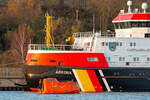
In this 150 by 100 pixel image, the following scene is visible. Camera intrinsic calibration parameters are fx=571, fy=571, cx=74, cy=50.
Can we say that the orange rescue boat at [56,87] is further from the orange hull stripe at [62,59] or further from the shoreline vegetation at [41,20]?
the shoreline vegetation at [41,20]

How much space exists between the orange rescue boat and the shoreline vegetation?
41.4 feet

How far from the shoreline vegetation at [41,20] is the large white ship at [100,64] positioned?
12021 mm

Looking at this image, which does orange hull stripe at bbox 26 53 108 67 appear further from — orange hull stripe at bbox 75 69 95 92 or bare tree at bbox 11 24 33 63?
bare tree at bbox 11 24 33 63

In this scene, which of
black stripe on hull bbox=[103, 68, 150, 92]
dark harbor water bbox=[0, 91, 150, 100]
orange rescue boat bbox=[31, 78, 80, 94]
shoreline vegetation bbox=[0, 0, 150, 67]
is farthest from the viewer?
shoreline vegetation bbox=[0, 0, 150, 67]

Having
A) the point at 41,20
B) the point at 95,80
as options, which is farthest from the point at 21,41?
the point at 95,80

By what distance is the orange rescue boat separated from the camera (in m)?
45.8

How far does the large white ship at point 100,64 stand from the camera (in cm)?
4650

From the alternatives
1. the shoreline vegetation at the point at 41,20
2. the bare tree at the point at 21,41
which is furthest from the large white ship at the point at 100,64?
the shoreline vegetation at the point at 41,20

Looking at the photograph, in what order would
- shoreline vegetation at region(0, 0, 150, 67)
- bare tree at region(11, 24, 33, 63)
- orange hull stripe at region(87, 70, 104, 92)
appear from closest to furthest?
1. orange hull stripe at region(87, 70, 104, 92)
2. bare tree at region(11, 24, 33, 63)
3. shoreline vegetation at region(0, 0, 150, 67)

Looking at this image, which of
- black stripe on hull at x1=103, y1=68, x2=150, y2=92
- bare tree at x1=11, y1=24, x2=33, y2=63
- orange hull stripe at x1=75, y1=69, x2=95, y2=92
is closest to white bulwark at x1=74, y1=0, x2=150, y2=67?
black stripe on hull at x1=103, y1=68, x2=150, y2=92

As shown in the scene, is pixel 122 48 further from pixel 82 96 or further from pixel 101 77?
pixel 82 96

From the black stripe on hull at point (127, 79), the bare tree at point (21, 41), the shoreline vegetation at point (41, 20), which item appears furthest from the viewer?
the shoreline vegetation at point (41, 20)

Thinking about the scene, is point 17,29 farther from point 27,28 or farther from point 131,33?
point 131,33

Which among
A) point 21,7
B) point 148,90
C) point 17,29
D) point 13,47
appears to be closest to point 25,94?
point 148,90
